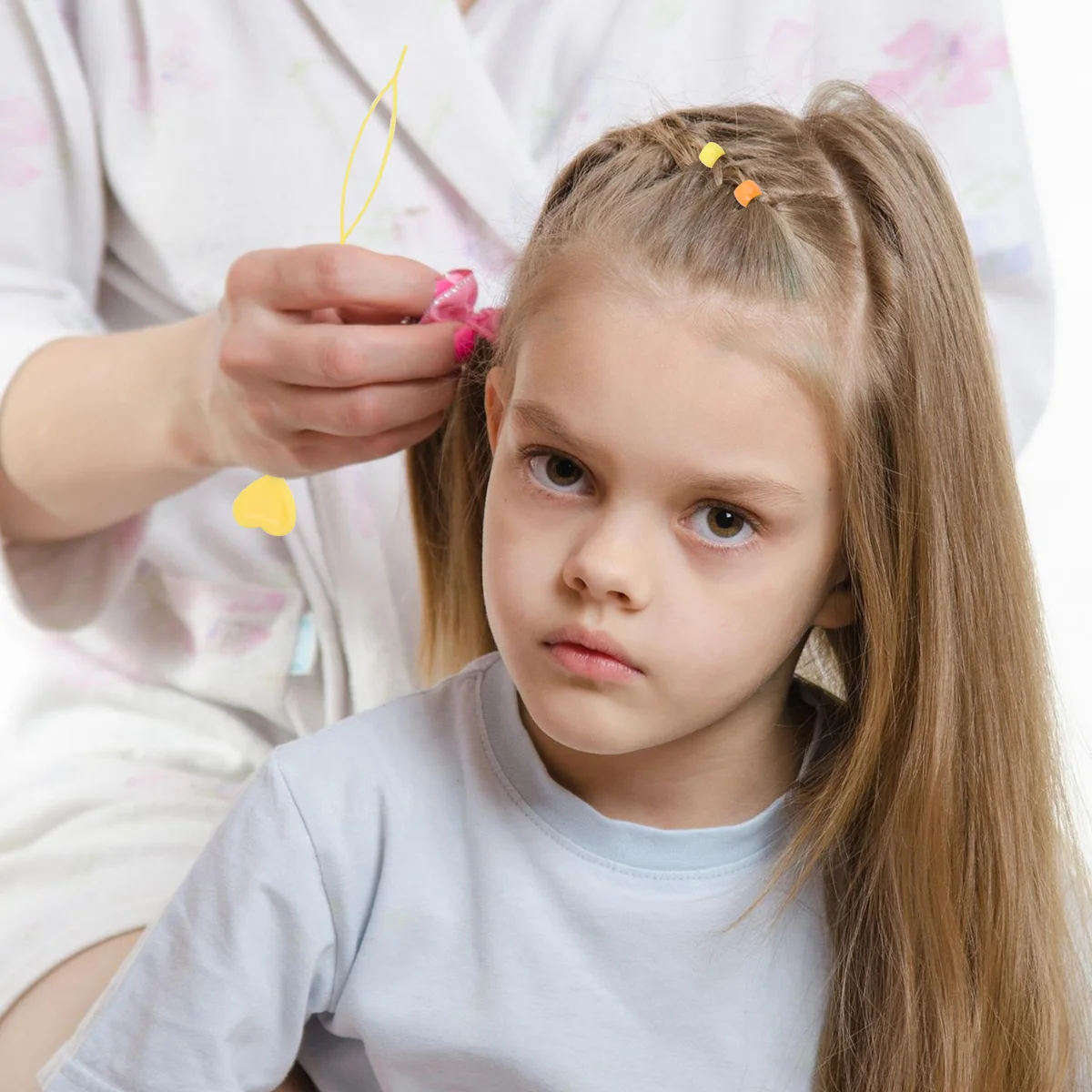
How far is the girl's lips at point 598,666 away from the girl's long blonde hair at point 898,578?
140mm

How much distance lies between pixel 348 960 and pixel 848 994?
0.27 metres

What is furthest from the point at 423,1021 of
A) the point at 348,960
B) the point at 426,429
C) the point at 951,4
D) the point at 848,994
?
the point at 951,4

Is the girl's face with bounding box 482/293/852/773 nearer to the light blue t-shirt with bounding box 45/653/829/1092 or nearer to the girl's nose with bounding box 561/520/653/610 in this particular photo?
the girl's nose with bounding box 561/520/653/610

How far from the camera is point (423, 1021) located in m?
0.76

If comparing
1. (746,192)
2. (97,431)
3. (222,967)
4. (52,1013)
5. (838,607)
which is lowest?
(52,1013)

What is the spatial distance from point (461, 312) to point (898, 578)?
0.29 metres

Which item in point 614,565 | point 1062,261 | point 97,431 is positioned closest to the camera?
point 614,565

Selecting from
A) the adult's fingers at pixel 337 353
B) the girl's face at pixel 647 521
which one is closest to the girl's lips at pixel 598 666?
the girl's face at pixel 647 521

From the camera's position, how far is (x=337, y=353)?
30.5 inches

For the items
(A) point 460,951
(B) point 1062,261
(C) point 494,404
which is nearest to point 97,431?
Answer: (C) point 494,404

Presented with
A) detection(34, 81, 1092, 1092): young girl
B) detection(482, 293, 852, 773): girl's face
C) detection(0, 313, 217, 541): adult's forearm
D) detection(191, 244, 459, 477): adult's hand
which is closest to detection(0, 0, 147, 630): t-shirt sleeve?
detection(0, 313, 217, 541): adult's forearm

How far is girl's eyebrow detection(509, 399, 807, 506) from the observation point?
66 centimetres

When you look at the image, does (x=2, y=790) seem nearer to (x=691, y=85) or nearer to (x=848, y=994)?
(x=848, y=994)

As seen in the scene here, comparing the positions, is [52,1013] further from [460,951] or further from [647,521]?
[647,521]
